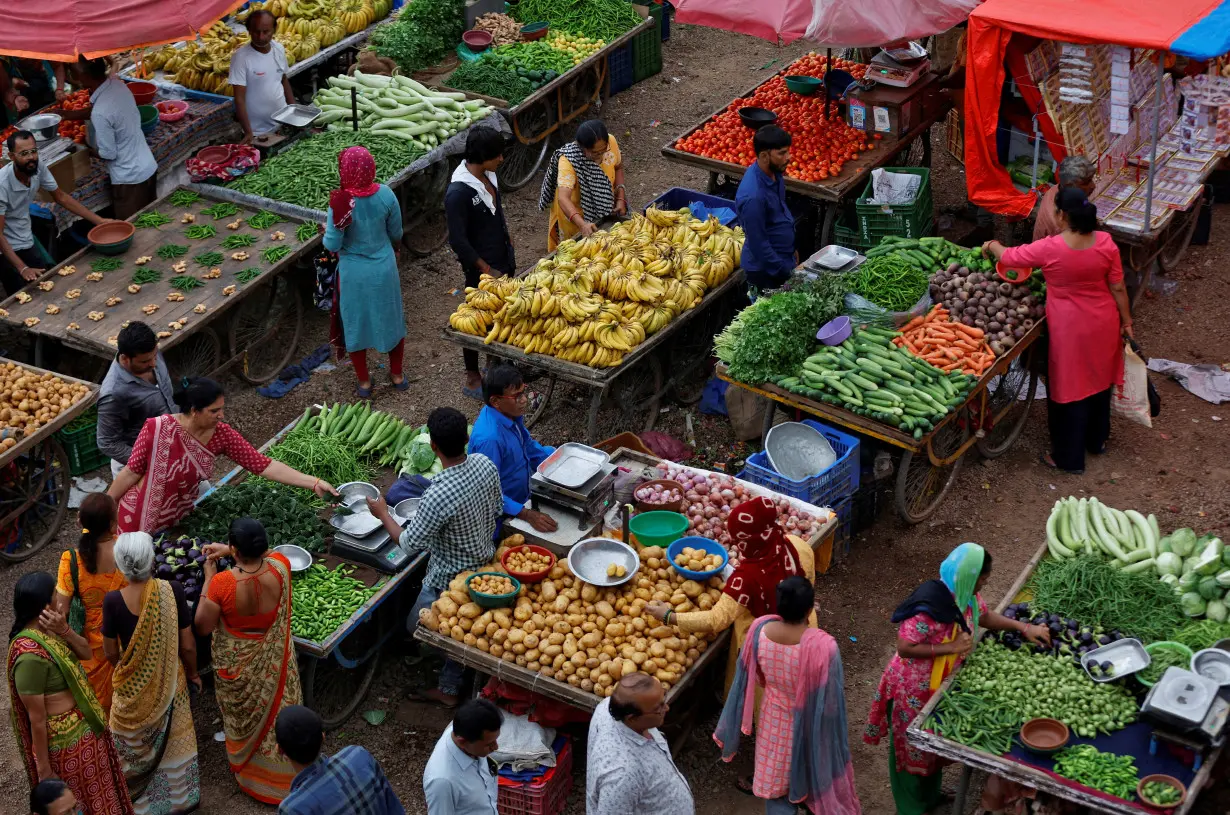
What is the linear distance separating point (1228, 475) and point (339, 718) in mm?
5862

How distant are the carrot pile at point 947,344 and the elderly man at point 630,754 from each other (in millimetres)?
3819

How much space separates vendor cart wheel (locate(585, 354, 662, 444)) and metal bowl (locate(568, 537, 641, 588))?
214 centimetres

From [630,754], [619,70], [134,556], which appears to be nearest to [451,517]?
[134,556]

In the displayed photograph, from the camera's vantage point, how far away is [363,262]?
31.2 feet

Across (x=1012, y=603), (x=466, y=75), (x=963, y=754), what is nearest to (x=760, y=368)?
(x=1012, y=603)

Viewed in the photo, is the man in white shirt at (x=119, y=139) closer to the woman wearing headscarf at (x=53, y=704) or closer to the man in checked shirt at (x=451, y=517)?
the man in checked shirt at (x=451, y=517)

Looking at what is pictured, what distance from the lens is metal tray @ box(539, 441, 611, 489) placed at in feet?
24.3

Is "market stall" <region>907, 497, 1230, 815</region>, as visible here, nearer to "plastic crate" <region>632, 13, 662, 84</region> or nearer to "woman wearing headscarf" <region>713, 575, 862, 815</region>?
"woman wearing headscarf" <region>713, 575, 862, 815</region>

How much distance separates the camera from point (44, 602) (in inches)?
227

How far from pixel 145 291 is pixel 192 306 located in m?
0.47

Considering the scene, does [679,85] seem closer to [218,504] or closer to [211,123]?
[211,123]

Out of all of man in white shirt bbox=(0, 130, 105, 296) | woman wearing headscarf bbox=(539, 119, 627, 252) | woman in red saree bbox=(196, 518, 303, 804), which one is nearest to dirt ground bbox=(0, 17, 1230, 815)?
woman in red saree bbox=(196, 518, 303, 804)

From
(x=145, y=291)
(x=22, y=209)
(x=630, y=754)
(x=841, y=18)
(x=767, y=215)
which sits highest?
(x=841, y=18)

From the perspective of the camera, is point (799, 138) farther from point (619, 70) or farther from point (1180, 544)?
point (1180, 544)
